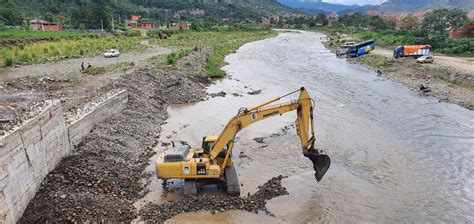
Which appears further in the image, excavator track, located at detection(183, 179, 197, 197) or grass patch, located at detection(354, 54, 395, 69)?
grass patch, located at detection(354, 54, 395, 69)

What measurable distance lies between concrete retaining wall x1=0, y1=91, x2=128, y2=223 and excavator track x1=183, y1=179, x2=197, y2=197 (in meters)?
4.43

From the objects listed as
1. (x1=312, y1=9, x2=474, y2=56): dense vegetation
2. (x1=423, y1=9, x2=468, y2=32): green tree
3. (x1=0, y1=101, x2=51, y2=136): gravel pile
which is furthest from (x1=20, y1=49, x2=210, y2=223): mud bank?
(x1=423, y1=9, x2=468, y2=32): green tree

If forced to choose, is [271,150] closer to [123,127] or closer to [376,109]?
[123,127]

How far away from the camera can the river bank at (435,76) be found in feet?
92.4

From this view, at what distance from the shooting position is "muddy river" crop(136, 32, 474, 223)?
40.9 feet

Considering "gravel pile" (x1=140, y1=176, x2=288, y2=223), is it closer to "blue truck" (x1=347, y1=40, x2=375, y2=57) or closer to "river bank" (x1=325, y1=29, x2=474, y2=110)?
"river bank" (x1=325, y1=29, x2=474, y2=110)

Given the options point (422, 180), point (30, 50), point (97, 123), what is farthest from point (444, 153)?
point (30, 50)

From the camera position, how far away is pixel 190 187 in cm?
1226

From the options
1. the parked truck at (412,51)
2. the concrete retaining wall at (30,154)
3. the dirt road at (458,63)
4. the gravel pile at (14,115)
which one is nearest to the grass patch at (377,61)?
the parked truck at (412,51)

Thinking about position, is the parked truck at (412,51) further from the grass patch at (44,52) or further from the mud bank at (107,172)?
the grass patch at (44,52)

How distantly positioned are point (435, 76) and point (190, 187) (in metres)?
30.6

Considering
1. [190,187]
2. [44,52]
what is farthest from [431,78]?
[44,52]

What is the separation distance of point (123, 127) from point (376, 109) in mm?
16781

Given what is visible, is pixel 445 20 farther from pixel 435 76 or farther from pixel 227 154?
pixel 227 154
